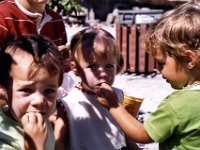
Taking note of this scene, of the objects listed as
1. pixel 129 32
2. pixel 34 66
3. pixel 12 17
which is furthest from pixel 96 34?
pixel 129 32

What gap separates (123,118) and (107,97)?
0.40 ft

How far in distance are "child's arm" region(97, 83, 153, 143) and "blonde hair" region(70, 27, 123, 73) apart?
169 mm

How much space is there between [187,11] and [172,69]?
26 cm

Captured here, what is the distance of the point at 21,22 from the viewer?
261 centimetres

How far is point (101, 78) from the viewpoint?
2.38 metres

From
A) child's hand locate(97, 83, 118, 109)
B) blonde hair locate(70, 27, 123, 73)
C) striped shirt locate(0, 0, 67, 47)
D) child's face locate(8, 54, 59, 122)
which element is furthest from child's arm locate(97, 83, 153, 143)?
striped shirt locate(0, 0, 67, 47)

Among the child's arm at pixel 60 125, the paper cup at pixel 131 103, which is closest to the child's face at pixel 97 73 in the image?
the child's arm at pixel 60 125

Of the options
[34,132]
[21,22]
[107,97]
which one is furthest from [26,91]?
[21,22]

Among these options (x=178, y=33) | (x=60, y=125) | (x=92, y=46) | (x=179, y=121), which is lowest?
(x=60, y=125)

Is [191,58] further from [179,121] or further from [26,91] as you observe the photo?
[26,91]

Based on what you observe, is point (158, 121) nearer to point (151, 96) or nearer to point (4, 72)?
point (4, 72)

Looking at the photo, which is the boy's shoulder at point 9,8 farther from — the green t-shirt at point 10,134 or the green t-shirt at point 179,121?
the green t-shirt at point 179,121

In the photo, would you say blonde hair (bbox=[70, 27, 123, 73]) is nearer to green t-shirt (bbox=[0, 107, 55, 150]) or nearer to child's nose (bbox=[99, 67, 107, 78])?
child's nose (bbox=[99, 67, 107, 78])

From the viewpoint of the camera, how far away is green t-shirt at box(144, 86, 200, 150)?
2094 millimetres
